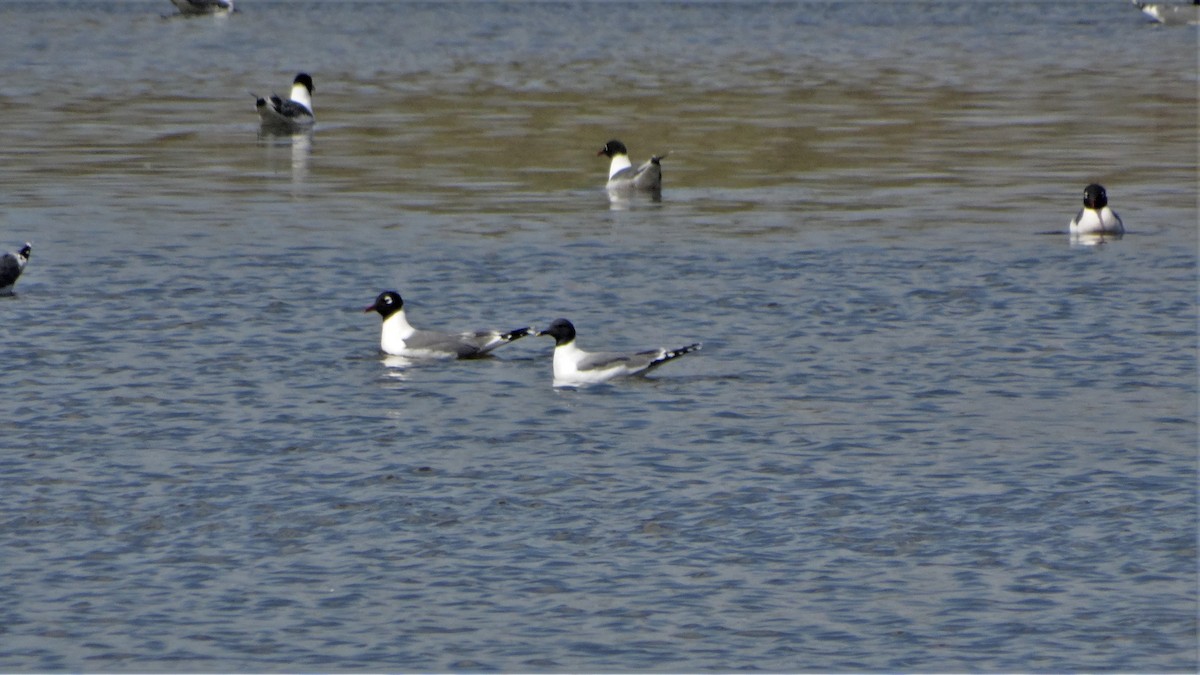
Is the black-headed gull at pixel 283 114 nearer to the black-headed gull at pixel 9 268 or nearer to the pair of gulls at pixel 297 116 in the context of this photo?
the pair of gulls at pixel 297 116

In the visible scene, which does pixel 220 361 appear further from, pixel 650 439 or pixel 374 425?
pixel 650 439

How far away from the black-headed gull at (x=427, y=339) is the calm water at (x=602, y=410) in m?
0.29

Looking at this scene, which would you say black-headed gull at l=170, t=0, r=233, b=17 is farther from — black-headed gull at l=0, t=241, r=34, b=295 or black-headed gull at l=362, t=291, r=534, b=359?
black-headed gull at l=362, t=291, r=534, b=359

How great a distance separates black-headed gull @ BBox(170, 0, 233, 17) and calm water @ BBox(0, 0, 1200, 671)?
46.7 meters

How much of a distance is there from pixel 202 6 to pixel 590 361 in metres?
71.5

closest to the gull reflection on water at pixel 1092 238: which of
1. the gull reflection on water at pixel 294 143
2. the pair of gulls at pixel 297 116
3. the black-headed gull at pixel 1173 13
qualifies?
the pair of gulls at pixel 297 116

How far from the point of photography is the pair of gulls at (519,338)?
60.4ft

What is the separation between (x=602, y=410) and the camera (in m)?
17.5

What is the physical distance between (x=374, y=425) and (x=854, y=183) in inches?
708

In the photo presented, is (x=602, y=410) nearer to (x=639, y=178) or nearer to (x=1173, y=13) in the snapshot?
(x=639, y=178)

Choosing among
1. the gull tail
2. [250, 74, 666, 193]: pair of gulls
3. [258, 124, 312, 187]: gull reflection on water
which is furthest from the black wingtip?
[258, 124, 312, 187]: gull reflection on water

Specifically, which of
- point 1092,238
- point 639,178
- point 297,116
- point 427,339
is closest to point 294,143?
point 297,116

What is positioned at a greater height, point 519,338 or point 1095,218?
point 1095,218

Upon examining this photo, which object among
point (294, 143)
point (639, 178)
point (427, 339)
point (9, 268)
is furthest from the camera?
point (294, 143)
